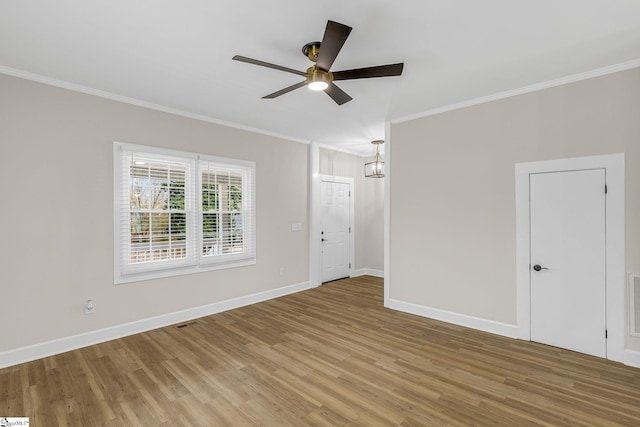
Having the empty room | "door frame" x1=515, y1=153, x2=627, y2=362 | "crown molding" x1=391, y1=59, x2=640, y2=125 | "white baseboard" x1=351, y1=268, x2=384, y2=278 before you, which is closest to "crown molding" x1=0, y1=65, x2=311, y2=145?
the empty room

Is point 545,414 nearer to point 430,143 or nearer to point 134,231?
point 430,143

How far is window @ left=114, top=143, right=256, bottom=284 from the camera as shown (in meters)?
3.82

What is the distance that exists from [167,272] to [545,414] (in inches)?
166

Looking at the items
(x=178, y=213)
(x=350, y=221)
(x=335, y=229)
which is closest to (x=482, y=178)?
(x=335, y=229)

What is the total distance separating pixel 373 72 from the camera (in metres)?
2.50

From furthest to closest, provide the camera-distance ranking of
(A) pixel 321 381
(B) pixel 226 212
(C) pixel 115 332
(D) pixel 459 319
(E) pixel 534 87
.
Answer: (B) pixel 226 212 → (D) pixel 459 319 → (C) pixel 115 332 → (E) pixel 534 87 → (A) pixel 321 381

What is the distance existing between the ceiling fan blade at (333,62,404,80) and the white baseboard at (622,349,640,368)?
136 inches

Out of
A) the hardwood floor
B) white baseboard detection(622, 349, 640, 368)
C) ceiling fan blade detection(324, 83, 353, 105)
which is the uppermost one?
ceiling fan blade detection(324, 83, 353, 105)

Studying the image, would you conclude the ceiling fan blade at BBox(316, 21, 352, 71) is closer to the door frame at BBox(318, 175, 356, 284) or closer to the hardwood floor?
the hardwood floor

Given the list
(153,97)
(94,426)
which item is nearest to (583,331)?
(94,426)

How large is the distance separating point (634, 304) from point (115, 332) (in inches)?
218

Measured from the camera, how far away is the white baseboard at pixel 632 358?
297 centimetres

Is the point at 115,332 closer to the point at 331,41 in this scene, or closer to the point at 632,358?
the point at 331,41

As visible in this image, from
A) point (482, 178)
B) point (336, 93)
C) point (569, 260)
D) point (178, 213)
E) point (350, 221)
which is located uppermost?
point (336, 93)
